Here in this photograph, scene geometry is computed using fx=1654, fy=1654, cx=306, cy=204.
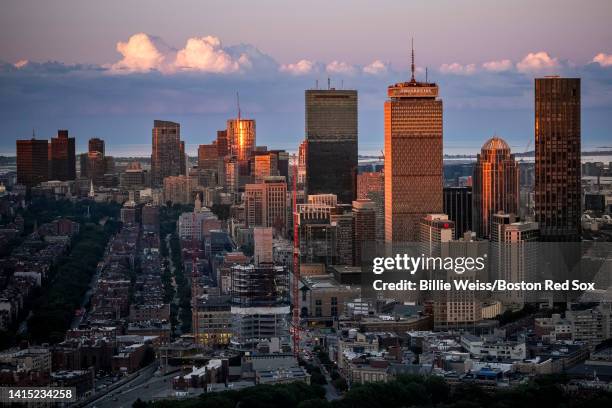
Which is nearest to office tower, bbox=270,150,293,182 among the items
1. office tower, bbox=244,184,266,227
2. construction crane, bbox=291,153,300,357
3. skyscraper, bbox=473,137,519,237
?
office tower, bbox=244,184,266,227

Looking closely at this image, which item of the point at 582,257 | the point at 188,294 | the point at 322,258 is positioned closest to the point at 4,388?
the point at 188,294

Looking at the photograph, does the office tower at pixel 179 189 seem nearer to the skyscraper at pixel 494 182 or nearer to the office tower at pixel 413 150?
the skyscraper at pixel 494 182

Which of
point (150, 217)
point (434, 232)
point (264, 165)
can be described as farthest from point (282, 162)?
point (434, 232)

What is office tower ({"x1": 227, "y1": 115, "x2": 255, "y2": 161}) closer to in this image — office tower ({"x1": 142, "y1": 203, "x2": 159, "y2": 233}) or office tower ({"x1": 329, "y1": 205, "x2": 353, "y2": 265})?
office tower ({"x1": 142, "y1": 203, "x2": 159, "y2": 233})

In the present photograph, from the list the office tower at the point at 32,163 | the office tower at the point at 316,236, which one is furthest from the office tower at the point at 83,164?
the office tower at the point at 316,236

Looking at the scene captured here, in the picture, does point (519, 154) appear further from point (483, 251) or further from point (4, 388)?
point (4, 388)

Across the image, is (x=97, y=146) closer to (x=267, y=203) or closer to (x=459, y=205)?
(x=267, y=203)
